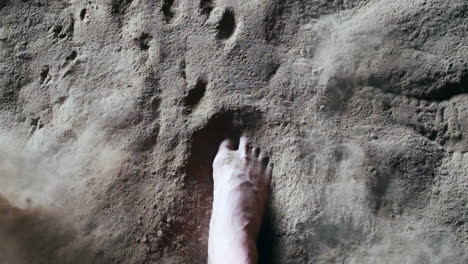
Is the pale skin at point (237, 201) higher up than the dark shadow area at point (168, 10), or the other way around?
the dark shadow area at point (168, 10)

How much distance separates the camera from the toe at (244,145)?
1.44 metres

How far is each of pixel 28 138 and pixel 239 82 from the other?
73 cm

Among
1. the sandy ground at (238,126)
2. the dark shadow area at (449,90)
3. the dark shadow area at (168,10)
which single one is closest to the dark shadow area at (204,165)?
the sandy ground at (238,126)

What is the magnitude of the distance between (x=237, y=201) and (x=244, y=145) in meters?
0.17

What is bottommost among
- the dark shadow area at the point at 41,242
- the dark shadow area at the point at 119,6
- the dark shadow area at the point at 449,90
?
the dark shadow area at the point at 41,242

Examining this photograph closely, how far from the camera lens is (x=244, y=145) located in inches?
56.9

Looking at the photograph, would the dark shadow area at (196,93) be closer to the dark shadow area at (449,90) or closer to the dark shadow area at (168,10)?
the dark shadow area at (168,10)

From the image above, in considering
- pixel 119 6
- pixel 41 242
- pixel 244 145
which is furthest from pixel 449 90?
pixel 41 242

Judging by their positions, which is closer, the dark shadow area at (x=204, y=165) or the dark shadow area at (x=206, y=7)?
the dark shadow area at (x=204, y=165)

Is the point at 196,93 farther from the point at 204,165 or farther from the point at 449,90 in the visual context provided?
the point at 449,90

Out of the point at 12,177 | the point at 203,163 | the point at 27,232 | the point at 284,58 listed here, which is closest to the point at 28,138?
the point at 12,177

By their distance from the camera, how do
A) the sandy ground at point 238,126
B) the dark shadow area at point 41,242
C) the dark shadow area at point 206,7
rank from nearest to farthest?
the sandy ground at point 238,126 < the dark shadow area at point 41,242 < the dark shadow area at point 206,7

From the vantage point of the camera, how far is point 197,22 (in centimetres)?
153

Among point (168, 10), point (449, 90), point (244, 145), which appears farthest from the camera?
point (168, 10)
